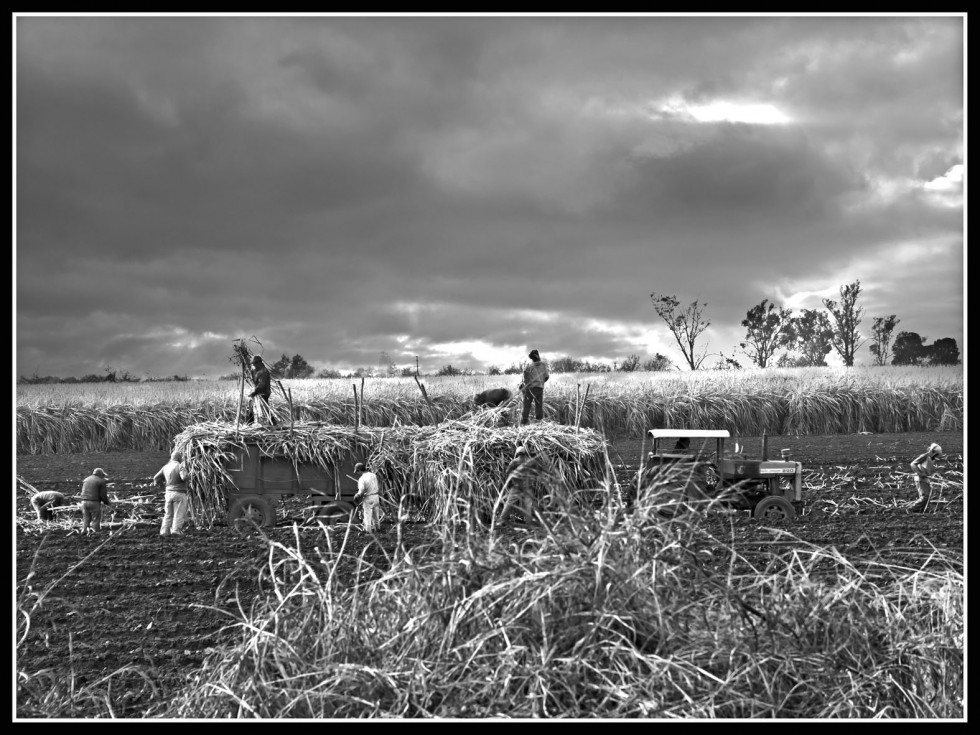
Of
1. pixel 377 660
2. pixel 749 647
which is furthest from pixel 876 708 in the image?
pixel 377 660

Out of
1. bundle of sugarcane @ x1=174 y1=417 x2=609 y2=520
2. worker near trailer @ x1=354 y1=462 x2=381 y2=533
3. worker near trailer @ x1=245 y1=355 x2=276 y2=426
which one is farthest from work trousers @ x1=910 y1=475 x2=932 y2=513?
worker near trailer @ x1=245 y1=355 x2=276 y2=426

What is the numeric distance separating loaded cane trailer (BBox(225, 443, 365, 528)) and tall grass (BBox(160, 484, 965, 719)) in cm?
739

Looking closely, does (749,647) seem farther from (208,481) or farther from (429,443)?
(208,481)

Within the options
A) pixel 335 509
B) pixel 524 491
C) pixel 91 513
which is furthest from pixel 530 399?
pixel 524 491

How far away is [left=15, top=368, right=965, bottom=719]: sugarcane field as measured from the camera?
13.1 ft

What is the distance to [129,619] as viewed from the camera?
7469 millimetres

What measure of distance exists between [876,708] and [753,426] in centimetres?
2648

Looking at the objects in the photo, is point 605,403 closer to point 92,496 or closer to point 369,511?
point 369,511

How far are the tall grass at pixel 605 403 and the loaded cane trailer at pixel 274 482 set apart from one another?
44.3 feet

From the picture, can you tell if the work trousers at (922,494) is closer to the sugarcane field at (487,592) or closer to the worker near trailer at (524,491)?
the sugarcane field at (487,592)

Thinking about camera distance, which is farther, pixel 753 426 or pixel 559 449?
pixel 753 426

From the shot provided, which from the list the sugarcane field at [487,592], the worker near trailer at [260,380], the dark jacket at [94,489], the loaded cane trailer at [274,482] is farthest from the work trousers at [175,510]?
the worker near trailer at [260,380]

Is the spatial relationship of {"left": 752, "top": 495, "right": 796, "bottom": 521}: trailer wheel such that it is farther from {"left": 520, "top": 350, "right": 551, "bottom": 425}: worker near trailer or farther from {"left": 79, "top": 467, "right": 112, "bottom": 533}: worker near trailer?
{"left": 79, "top": 467, "right": 112, "bottom": 533}: worker near trailer

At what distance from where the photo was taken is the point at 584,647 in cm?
400
